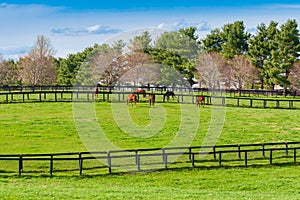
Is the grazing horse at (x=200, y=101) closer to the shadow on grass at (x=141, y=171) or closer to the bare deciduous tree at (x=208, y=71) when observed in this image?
the shadow on grass at (x=141, y=171)

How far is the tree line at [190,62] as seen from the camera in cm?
5978

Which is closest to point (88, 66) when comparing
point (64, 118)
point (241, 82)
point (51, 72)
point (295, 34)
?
point (51, 72)

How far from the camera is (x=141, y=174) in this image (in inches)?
808

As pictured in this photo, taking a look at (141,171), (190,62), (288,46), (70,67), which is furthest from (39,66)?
(141,171)

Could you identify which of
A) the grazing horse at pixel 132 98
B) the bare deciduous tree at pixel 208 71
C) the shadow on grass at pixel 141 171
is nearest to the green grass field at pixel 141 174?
the shadow on grass at pixel 141 171

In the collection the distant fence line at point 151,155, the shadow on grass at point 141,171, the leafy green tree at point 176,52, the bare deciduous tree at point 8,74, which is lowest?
the shadow on grass at point 141,171

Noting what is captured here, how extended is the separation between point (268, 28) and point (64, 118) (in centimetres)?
4778

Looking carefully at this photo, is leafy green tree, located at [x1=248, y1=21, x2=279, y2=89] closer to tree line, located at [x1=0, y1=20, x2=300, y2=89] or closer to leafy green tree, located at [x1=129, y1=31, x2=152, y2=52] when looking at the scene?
tree line, located at [x1=0, y1=20, x2=300, y2=89]

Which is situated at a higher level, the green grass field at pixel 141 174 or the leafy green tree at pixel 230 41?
the leafy green tree at pixel 230 41

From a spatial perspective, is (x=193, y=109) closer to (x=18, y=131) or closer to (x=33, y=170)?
(x=18, y=131)

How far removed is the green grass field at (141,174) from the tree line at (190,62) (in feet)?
59.1

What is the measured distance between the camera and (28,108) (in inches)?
1547

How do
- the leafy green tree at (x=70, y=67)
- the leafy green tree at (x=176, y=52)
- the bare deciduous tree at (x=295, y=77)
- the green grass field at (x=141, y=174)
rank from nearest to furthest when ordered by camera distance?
the green grass field at (x=141, y=174)
the leafy green tree at (x=176, y=52)
the bare deciduous tree at (x=295, y=77)
the leafy green tree at (x=70, y=67)

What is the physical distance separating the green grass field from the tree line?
59.1 ft
